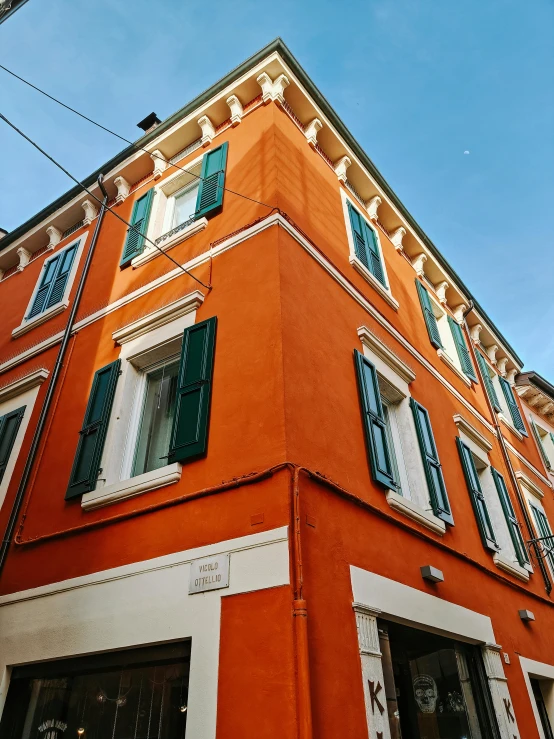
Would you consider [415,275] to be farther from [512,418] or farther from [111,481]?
[111,481]

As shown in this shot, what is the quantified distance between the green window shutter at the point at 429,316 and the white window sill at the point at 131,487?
6.04m

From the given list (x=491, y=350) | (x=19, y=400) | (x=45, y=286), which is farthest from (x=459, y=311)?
(x=19, y=400)

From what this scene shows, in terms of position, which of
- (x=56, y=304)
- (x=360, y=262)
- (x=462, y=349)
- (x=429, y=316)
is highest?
(x=462, y=349)

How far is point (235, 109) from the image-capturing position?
26.4 feet

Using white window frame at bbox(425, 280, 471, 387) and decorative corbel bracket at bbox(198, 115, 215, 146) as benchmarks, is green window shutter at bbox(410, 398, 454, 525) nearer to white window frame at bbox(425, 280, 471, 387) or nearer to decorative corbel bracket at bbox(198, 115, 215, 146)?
white window frame at bbox(425, 280, 471, 387)

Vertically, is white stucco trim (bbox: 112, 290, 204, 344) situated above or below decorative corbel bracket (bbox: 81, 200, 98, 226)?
below

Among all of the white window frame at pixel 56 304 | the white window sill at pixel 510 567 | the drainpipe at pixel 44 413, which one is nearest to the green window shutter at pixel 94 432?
the drainpipe at pixel 44 413

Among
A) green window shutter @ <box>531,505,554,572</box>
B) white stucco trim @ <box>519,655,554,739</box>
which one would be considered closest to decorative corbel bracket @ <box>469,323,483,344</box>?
green window shutter @ <box>531,505,554,572</box>

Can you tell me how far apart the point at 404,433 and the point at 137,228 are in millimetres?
5008

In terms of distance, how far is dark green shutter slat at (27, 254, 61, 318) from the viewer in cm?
896

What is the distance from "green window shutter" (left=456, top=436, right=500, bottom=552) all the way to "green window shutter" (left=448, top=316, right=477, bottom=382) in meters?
2.79

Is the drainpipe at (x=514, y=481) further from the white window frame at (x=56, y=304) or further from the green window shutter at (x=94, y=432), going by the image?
the white window frame at (x=56, y=304)

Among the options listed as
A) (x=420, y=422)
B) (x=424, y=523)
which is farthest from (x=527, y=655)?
(x=420, y=422)

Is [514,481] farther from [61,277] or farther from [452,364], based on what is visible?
[61,277]
